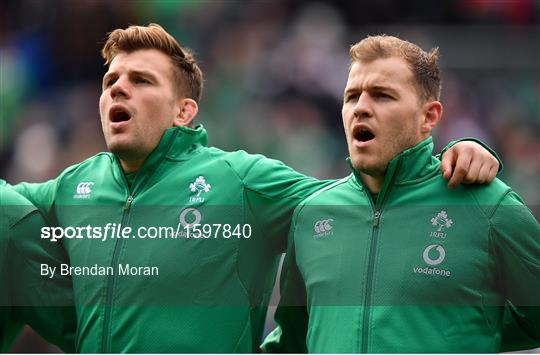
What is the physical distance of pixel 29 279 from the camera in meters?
4.25

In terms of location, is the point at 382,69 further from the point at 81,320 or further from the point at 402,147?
the point at 81,320

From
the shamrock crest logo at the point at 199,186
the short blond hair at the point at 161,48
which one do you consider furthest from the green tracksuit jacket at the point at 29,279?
the short blond hair at the point at 161,48

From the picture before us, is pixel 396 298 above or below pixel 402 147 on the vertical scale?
below

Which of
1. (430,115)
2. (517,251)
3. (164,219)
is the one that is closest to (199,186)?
(164,219)

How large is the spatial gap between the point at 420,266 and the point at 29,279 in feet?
5.19

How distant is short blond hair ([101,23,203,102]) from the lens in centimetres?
438

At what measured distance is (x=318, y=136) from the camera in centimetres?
885

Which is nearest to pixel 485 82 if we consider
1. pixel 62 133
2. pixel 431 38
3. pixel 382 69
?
pixel 431 38

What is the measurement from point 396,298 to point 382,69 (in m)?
0.85

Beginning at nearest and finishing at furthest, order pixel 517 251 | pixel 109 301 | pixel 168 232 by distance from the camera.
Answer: pixel 517 251 → pixel 109 301 → pixel 168 232

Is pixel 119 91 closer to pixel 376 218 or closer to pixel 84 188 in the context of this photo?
pixel 84 188

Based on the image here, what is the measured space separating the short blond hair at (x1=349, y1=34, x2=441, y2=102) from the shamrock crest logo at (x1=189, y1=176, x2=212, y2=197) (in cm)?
74

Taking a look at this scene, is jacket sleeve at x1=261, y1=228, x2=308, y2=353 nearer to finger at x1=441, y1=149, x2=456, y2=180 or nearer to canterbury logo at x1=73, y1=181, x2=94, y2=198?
finger at x1=441, y1=149, x2=456, y2=180

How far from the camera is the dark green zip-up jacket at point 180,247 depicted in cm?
393
